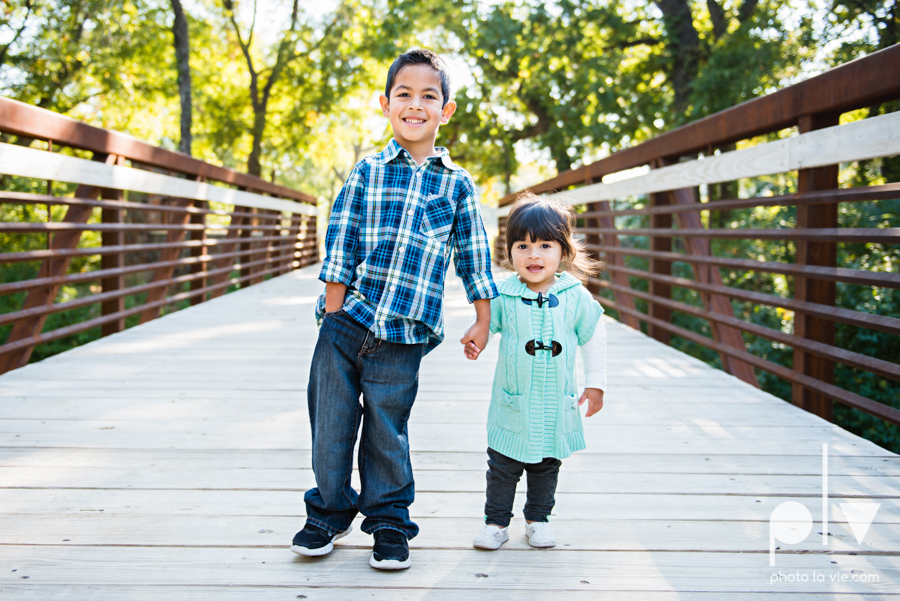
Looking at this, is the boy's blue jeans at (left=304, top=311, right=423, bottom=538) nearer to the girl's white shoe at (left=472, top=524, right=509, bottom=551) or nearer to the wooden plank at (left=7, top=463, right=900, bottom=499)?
the girl's white shoe at (left=472, top=524, right=509, bottom=551)

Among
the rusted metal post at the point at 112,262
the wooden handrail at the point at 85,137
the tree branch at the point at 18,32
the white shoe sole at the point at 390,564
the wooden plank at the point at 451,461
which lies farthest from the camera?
the tree branch at the point at 18,32

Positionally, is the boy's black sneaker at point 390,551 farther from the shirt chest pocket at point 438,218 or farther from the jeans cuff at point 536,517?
the shirt chest pocket at point 438,218

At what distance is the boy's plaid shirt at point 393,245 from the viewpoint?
1785 mm

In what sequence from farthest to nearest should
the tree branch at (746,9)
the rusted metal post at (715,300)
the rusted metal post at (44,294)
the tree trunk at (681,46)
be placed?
the tree trunk at (681,46) → the tree branch at (746,9) → the rusted metal post at (715,300) → the rusted metal post at (44,294)

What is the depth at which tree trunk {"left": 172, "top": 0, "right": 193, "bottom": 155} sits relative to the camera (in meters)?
11.7

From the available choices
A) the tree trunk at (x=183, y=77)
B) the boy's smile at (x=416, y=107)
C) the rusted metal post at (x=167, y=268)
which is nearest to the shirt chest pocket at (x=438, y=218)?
the boy's smile at (x=416, y=107)

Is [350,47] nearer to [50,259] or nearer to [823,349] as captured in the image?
[50,259]

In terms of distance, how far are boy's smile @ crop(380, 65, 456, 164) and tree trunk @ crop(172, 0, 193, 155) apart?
10.7 meters

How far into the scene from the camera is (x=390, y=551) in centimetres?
173

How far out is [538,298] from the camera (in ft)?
6.24

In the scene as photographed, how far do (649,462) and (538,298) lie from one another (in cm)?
96

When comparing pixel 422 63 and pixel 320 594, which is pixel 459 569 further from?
pixel 422 63

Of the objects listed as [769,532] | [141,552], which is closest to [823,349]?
[769,532]

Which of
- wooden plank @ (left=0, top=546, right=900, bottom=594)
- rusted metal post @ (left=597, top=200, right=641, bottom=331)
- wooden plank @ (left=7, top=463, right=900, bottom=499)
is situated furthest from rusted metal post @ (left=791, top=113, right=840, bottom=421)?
rusted metal post @ (left=597, top=200, right=641, bottom=331)
